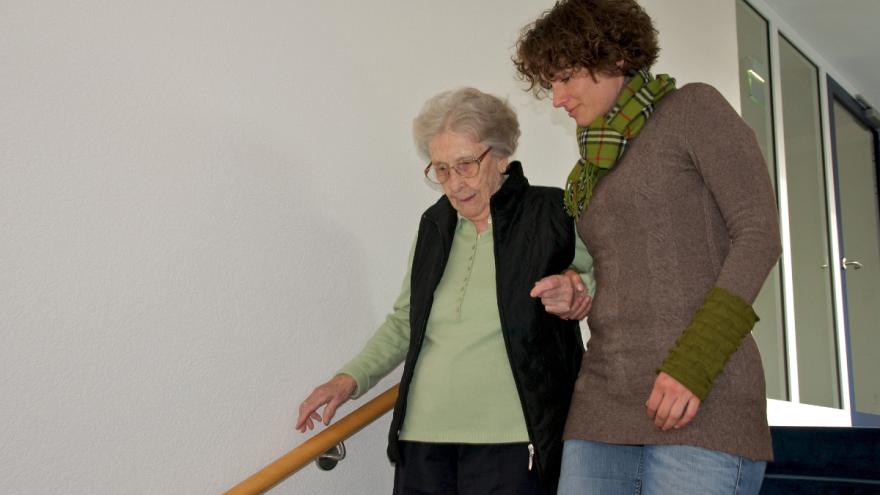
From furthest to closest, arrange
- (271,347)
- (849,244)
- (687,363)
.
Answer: (849,244), (271,347), (687,363)

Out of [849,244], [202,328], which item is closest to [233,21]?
[202,328]

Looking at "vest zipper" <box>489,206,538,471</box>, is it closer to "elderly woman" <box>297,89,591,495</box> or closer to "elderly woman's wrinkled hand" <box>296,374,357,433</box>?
"elderly woman" <box>297,89,591,495</box>

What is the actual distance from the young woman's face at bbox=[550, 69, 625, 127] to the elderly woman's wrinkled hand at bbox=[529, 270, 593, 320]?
0.87ft

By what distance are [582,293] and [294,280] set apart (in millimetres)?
691

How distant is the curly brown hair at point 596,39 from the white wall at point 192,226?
2.44 feet

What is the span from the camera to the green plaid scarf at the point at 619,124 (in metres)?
1.40

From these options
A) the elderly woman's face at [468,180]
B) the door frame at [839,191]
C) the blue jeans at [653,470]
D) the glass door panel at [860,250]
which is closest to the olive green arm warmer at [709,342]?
the blue jeans at [653,470]

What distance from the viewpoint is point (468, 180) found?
1.76 metres

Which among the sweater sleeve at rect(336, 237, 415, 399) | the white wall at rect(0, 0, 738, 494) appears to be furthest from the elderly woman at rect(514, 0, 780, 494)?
the white wall at rect(0, 0, 738, 494)

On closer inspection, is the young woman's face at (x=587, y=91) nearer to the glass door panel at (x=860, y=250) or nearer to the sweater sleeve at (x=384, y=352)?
the sweater sleeve at (x=384, y=352)

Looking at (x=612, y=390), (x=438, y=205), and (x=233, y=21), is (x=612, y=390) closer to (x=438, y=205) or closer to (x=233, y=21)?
(x=438, y=205)

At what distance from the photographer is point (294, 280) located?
1.97 meters

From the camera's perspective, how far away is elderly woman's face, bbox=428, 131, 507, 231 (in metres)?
1.76

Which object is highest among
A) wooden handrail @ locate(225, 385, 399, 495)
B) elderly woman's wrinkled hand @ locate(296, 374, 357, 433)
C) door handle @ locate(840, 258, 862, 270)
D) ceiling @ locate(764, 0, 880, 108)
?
ceiling @ locate(764, 0, 880, 108)
